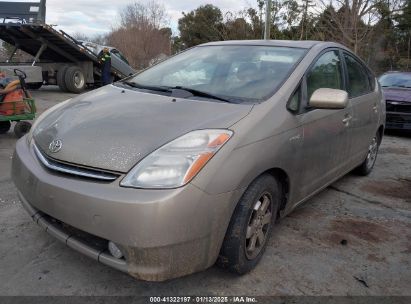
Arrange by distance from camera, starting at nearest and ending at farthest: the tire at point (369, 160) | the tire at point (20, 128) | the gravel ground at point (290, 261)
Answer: the gravel ground at point (290, 261)
the tire at point (369, 160)
the tire at point (20, 128)

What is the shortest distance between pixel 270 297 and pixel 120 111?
5.04 ft

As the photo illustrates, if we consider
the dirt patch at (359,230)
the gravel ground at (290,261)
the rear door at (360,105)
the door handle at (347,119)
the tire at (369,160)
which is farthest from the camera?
the tire at (369,160)

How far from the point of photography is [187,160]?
239 cm

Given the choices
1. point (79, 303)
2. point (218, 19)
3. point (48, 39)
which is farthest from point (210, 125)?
point (218, 19)

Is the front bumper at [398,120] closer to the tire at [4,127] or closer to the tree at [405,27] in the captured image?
the tire at [4,127]

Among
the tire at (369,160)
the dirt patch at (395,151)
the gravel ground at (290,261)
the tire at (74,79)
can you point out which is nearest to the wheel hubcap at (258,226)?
the gravel ground at (290,261)

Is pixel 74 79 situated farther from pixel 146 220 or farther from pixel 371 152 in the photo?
pixel 146 220

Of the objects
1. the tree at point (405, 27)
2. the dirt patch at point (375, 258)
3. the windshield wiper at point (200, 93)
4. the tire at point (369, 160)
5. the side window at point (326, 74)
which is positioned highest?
the tree at point (405, 27)

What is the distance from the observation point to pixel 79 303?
2535 millimetres

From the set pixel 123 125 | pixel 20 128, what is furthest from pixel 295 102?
pixel 20 128

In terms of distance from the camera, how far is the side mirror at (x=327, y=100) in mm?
3205

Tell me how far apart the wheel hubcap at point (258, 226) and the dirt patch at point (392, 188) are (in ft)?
7.82

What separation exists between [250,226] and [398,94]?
23.9 feet

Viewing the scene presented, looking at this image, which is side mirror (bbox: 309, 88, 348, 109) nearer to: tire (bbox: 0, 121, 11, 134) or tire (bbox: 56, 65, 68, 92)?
tire (bbox: 0, 121, 11, 134)
